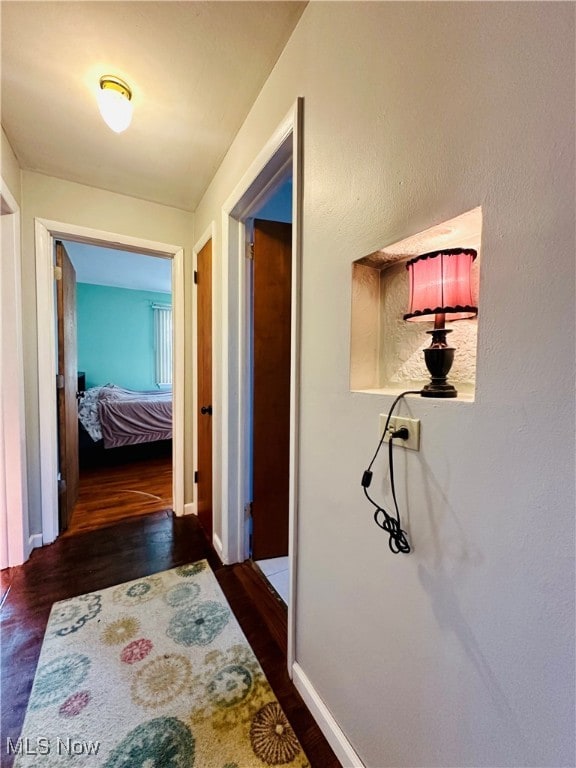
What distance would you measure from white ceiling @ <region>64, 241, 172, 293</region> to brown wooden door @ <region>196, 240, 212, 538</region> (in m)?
1.76

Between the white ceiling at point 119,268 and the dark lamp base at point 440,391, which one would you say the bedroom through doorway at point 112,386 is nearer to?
the white ceiling at point 119,268

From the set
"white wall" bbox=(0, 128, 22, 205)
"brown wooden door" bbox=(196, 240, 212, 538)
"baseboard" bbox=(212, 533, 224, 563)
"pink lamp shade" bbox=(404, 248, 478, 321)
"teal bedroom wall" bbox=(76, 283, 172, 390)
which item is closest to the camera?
"pink lamp shade" bbox=(404, 248, 478, 321)

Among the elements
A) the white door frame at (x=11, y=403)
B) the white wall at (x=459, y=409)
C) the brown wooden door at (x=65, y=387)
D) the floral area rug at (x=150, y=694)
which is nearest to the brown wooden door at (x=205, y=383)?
the floral area rug at (x=150, y=694)

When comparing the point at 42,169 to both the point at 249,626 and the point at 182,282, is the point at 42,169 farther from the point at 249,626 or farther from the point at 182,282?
the point at 249,626

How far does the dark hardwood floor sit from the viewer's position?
1121 millimetres

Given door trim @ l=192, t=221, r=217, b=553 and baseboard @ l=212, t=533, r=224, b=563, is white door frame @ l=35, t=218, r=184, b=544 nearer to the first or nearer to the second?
door trim @ l=192, t=221, r=217, b=553

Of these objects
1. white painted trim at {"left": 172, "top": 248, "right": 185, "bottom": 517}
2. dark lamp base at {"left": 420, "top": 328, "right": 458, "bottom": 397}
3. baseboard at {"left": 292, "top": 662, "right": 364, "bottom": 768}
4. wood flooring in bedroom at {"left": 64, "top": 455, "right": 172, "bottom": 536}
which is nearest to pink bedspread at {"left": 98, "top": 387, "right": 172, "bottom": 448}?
wood flooring in bedroom at {"left": 64, "top": 455, "right": 172, "bottom": 536}

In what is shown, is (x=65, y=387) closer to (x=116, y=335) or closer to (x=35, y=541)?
(x=35, y=541)

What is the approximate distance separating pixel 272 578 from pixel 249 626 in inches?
13.7

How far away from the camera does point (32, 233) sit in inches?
80.7

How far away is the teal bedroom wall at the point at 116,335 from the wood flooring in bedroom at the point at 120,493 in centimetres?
256

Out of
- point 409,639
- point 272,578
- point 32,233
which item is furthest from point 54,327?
point 409,639

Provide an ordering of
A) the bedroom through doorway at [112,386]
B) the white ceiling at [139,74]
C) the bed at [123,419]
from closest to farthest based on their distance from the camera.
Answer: the white ceiling at [139,74]
the bedroom through doorway at [112,386]
the bed at [123,419]

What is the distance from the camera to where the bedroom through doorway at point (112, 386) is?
2.45m
